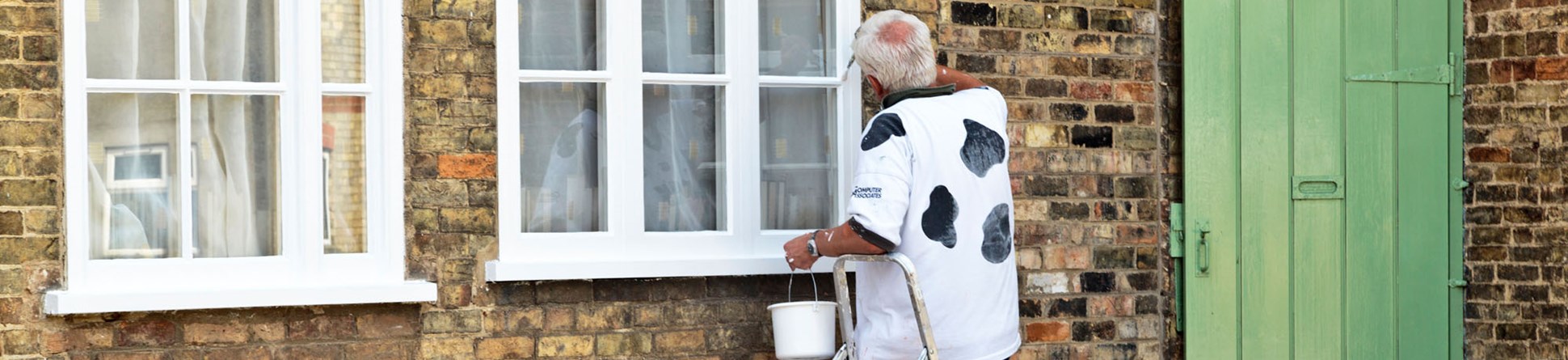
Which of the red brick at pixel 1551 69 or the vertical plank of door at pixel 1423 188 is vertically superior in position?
the red brick at pixel 1551 69

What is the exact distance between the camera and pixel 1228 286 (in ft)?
19.0

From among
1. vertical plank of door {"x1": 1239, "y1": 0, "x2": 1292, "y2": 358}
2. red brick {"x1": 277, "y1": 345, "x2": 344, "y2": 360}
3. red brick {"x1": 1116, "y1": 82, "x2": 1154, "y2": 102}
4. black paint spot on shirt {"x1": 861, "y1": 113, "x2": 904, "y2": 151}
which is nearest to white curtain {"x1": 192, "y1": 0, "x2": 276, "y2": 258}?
red brick {"x1": 277, "y1": 345, "x2": 344, "y2": 360}

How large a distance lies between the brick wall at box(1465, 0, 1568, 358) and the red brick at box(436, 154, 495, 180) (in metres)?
3.43

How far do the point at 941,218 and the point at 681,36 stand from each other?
1246 mm

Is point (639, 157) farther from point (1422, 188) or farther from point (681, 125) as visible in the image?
point (1422, 188)

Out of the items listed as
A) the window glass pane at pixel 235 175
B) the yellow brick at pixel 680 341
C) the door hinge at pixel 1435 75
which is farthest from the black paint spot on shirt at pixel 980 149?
the door hinge at pixel 1435 75

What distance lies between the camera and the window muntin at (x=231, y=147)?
4.52 metres

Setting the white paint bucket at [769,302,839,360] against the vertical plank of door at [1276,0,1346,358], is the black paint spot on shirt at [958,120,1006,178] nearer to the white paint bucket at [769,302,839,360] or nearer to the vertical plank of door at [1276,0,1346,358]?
the white paint bucket at [769,302,839,360]

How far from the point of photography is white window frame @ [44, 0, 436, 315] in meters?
4.45

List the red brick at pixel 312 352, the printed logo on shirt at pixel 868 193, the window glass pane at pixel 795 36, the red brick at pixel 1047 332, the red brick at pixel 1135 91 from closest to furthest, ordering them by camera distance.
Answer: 1. the printed logo on shirt at pixel 868 193
2. the red brick at pixel 312 352
3. the window glass pane at pixel 795 36
4. the red brick at pixel 1047 332
5. the red brick at pixel 1135 91

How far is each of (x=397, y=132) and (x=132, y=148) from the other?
2.28 feet

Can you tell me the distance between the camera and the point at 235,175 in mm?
4680

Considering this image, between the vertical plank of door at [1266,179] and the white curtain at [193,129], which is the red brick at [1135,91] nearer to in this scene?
the vertical plank of door at [1266,179]

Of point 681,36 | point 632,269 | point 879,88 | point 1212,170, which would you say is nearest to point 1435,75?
point 1212,170
